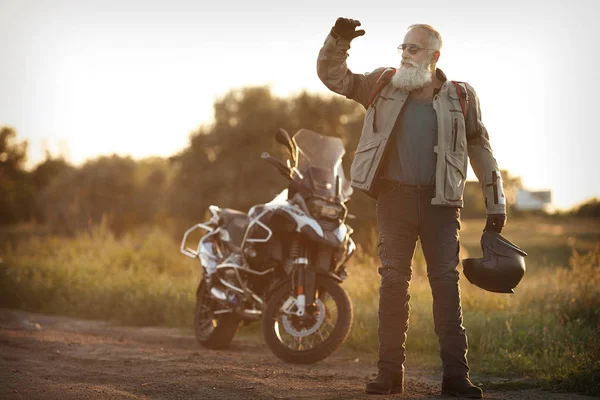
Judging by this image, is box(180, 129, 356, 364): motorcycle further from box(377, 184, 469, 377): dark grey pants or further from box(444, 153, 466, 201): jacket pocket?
box(444, 153, 466, 201): jacket pocket

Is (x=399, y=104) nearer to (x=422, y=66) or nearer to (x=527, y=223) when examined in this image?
(x=422, y=66)

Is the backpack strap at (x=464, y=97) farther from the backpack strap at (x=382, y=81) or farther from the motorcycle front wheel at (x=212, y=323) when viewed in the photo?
the motorcycle front wheel at (x=212, y=323)

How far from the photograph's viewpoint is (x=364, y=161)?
5414 millimetres

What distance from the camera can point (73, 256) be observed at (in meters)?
15.0

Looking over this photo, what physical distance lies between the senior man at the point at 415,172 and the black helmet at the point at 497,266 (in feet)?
0.33

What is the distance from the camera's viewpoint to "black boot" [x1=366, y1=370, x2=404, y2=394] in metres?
5.22

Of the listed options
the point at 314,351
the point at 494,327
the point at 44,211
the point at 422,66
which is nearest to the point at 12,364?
the point at 314,351

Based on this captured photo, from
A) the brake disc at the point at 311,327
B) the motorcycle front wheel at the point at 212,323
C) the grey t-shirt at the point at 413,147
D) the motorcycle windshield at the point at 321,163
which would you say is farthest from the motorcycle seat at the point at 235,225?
the grey t-shirt at the point at 413,147

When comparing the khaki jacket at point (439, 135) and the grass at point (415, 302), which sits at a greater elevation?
the khaki jacket at point (439, 135)

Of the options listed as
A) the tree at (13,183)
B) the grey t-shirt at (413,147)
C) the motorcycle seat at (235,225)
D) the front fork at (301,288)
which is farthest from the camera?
the tree at (13,183)

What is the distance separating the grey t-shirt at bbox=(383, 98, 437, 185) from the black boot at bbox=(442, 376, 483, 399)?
1.28 meters

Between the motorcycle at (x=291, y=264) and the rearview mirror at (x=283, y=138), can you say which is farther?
the rearview mirror at (x=283, y=138)

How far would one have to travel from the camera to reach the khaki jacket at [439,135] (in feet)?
17.2

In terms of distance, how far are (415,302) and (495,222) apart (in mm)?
3902
